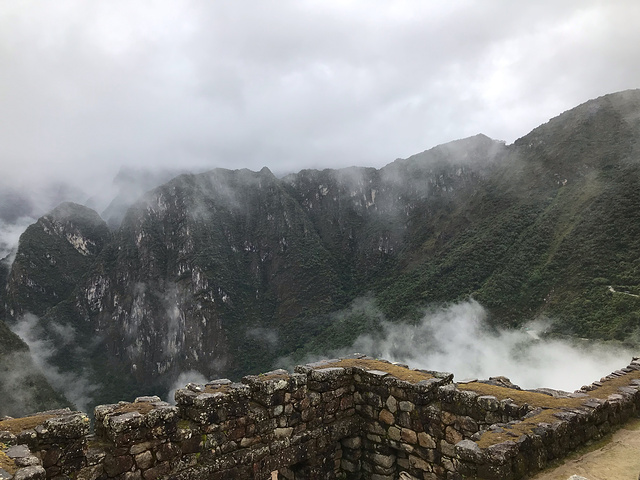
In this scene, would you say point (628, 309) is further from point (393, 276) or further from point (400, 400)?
point (393, 276)

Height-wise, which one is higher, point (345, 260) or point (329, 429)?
point (329, 429)

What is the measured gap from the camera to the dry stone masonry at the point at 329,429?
4344 mm

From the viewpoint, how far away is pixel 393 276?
5930 inches

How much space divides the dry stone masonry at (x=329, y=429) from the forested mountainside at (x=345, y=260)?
203 ft

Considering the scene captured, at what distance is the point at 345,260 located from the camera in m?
187

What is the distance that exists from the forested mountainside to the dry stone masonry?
61.9 m

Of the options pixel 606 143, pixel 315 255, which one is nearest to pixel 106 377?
pixel 315 255

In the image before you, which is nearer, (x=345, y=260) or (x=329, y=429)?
(x=329, y=429)

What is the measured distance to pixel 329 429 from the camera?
22.6 feet

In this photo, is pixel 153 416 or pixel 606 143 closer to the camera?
pixel 153 416

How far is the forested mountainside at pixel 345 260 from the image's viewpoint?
3071 inches

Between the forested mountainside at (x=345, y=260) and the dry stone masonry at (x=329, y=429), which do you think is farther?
the forested mountainside at (x=345, y=260)

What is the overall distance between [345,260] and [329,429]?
18046 cm

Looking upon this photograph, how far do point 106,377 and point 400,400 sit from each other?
15520cm
